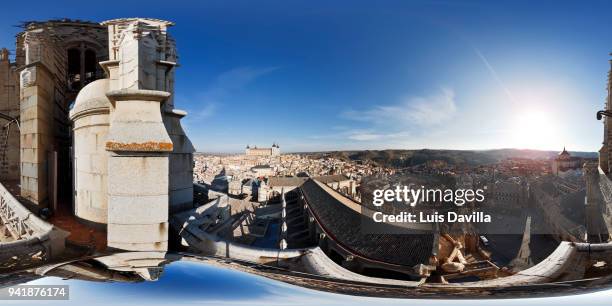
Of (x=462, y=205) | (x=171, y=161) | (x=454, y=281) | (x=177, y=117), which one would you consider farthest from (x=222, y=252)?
(x=462, y=205)

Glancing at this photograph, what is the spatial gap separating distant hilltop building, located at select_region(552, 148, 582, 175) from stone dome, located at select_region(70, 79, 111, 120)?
3904 mm

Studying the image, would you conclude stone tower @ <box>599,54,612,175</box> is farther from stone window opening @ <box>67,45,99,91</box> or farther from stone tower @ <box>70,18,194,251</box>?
stone window opening @ <box>67,45,99,91</box>

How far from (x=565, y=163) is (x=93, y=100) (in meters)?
4.29

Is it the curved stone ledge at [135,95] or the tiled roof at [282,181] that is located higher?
the curved stone ledge at [135,95]

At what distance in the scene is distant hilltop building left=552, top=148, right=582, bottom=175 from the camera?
228 centimetres

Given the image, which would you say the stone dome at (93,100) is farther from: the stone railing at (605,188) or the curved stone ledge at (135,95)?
the stone railing at (605,188)

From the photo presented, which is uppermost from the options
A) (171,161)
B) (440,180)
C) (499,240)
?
(171,161)

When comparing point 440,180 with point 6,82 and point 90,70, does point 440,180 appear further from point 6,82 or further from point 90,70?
point 6,82

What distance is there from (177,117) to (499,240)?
2.83 meters

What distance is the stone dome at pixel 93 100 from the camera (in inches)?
73.7

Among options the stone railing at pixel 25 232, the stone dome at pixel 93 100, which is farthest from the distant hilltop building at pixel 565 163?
the stone railing at pixel 25 232

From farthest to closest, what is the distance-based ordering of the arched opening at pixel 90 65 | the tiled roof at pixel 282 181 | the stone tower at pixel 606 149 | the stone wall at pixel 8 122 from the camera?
the tiled roof at pixel 282 181 → the stone tower at pixel 606 149 → the arched opening at pixel 90 65 → the stone wall at pixel 8 122

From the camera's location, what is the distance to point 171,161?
200 centimetres

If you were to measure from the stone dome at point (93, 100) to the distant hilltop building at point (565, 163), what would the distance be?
3904 mm
